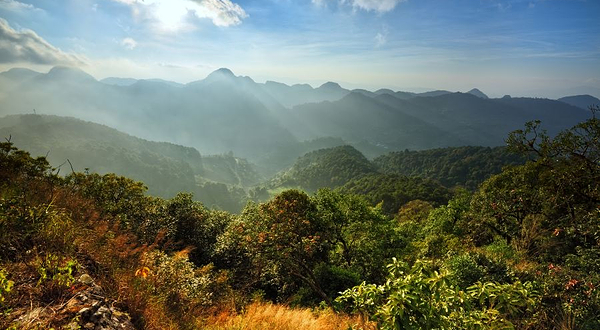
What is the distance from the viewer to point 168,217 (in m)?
20.8

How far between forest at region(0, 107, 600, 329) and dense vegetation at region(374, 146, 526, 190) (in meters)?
118

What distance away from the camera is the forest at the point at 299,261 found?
3242mm

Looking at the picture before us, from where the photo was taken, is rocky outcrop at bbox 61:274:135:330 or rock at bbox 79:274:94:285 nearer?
rocky outcrop at bbox 61:274:135:330

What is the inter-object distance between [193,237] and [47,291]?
1844 centimetres

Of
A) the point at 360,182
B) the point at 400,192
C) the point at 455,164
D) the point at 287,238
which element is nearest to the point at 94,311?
the point at 287,238

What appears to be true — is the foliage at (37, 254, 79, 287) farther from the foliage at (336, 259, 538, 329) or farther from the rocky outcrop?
the foliage at (336, 259, 538, 329)

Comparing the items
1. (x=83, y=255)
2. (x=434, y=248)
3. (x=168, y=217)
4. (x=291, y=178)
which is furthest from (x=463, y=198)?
(x=291, y=178)

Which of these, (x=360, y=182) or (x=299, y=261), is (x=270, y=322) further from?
(x=360, y=182)

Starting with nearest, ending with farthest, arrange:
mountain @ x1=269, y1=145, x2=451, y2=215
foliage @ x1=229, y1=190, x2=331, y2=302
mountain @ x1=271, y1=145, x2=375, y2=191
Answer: foliage @ x1=229, y1=190, x2=331, y2=302
mountain @ x1=269, y1=145, x2=451, y2=215
mountain @ x1=271, y1=145, x2=375, y2=191

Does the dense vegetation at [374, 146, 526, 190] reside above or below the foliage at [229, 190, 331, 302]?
below

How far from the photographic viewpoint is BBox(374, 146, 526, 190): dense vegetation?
126 metres

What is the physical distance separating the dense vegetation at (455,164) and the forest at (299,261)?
11819 centimetres

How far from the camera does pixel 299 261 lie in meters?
12.2

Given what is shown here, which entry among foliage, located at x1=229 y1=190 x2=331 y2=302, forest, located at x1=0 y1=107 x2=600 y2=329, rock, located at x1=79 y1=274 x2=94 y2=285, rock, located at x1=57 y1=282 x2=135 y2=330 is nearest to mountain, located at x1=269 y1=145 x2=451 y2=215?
forest, located at x1=0 y1=107 x2=600 y2=329
